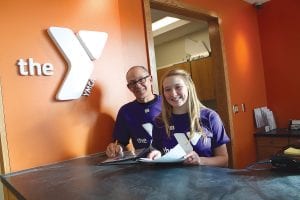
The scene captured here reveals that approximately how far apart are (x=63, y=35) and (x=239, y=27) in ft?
8.21

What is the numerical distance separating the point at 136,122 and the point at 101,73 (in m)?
0.46

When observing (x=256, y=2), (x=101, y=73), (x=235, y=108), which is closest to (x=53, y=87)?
(x=101, y=73)

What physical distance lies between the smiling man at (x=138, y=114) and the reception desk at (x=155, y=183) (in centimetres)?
50

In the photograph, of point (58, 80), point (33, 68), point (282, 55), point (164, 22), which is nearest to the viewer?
point (33, 68)

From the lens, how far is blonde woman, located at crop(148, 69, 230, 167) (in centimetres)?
144

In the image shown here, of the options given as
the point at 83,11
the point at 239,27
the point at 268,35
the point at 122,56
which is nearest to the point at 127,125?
the point at 122,56

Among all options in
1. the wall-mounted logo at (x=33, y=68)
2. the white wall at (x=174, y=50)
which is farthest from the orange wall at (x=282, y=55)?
the wall-mounted logo at (x=33, y=68)

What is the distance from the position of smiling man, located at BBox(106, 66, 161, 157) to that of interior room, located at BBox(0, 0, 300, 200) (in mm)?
146

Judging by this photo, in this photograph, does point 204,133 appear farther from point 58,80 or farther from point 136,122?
point 58,80

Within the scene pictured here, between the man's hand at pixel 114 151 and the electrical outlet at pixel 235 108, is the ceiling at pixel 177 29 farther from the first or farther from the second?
Answer: the man's hand at pixel 114 151

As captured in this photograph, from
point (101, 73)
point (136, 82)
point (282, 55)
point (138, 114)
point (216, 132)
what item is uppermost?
point (282, 55)

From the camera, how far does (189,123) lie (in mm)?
1453

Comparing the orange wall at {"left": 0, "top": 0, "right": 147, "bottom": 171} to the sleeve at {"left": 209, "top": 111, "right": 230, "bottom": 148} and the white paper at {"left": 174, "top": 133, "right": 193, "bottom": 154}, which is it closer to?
the white paper at {"left": 174, "top": 133, "right": 193, "bottom": 154}

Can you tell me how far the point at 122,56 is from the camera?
2230mm
